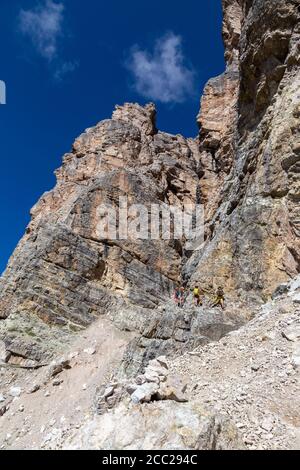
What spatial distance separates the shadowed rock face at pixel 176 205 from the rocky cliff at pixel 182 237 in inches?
3.9

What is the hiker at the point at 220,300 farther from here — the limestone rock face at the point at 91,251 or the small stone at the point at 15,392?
the small stone at the point at 15,392

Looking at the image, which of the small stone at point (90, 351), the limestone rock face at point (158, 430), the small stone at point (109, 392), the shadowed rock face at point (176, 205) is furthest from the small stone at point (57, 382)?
the limestone rock face at point (158, 430)

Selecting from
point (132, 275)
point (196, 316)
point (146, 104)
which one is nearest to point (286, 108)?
point (196, 316)

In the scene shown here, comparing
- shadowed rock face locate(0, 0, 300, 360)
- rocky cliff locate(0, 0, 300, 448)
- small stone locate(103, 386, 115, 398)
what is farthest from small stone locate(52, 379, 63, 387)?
small stone locate(103, 386, 115, 398)

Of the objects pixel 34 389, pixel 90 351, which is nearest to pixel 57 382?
pixel 34 389

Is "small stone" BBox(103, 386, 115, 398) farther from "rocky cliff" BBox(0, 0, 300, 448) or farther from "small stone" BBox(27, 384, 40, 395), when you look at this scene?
"small stone" BBox(27, 384, 40, 395)

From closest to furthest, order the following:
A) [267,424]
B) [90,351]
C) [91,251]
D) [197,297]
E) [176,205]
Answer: [267,424] < [197,297] < [90,351] < [91,251] < [176,205]

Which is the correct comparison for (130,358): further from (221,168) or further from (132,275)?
(221,168)

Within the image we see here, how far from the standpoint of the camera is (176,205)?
48281mm

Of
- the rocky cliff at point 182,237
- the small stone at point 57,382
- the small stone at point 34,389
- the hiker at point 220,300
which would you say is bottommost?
the small stone at point 34,389

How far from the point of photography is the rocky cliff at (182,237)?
17.4 m

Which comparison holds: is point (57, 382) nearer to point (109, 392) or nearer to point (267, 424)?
point (109, 392)

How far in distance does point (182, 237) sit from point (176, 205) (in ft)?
30.3

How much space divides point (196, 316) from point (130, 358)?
3454 mm
